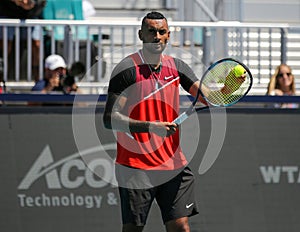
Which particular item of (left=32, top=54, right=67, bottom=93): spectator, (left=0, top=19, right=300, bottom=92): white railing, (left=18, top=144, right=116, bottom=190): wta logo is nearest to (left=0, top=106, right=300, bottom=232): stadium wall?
(left=18, top=144, right=116, bottom=190): wta logo

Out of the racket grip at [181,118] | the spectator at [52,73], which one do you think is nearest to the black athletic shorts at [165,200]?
the racket grip at [181,118]

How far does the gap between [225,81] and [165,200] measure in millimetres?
1038

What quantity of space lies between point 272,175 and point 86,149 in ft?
6.43

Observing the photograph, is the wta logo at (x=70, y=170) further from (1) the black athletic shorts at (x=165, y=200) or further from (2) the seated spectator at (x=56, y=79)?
(1) the black athletic shorts at (x=165, y=200)

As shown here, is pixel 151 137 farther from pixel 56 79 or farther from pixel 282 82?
pixel 282 82

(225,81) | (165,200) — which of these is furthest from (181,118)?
(165,200)

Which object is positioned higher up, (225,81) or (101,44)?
(101,44)

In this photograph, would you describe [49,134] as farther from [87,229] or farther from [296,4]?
[296,4]

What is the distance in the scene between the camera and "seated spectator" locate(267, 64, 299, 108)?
32.2 feet

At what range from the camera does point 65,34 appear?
1007 cm

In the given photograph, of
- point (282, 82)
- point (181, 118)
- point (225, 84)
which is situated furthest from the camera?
point (282, 82)

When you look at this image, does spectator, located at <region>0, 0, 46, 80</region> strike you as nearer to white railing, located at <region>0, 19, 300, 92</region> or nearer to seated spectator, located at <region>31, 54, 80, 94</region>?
white railing, located at <region>0, 19, 300, 92</region>

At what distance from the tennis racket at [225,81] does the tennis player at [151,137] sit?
0.12m

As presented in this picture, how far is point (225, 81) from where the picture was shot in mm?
6977
